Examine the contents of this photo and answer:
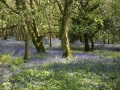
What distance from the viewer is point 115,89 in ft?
31.8

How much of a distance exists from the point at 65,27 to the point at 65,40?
3.52ft

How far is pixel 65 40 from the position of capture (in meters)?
19.6

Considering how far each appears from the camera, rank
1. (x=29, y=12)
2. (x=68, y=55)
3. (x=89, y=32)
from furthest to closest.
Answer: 1. (x=89, y=32)
2. (x=68, y=55)
3. (x=29, y=12)

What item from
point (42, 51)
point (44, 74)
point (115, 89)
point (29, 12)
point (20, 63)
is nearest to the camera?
point (115, 89)

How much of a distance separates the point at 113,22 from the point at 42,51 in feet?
35.4

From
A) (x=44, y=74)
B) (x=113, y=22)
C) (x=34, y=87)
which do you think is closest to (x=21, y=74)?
(x=44, y=74)

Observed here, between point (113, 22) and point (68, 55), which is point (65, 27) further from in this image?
point (113, 22)

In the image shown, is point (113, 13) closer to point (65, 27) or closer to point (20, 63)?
point (65, 27)

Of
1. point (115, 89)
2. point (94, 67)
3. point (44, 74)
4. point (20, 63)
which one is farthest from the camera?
point (20, 63)

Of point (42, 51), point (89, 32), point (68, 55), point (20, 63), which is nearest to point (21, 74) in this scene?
point (20, 63)

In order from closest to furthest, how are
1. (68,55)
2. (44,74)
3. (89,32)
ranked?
(44,74), (68,55), (89,32)

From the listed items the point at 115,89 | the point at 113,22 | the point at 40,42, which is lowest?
the point at 115,89

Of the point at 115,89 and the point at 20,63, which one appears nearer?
the point at 115,89

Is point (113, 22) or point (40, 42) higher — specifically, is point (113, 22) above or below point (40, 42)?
above
